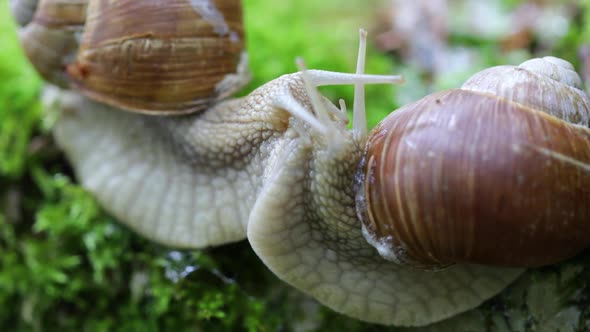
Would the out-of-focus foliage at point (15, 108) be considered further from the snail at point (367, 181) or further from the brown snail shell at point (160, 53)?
the brown snail shell at point (160, 53)

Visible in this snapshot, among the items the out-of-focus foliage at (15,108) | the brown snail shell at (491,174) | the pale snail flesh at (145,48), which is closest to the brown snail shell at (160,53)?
the pale snail flesh at (145,48)

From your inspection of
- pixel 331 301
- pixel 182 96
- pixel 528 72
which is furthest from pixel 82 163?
pixel 528 72

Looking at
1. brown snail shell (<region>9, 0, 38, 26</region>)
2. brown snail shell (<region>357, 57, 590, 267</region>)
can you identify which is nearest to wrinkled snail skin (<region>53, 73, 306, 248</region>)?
brown snail shell (<region>9, 0, 38, 26</region>)

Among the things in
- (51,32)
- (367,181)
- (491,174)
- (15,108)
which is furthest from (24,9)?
(491,174)

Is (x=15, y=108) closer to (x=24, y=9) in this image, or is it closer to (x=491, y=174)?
Result: (x=24, y=9)

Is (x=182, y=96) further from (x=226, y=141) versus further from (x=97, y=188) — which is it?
(x=97, y=188)
